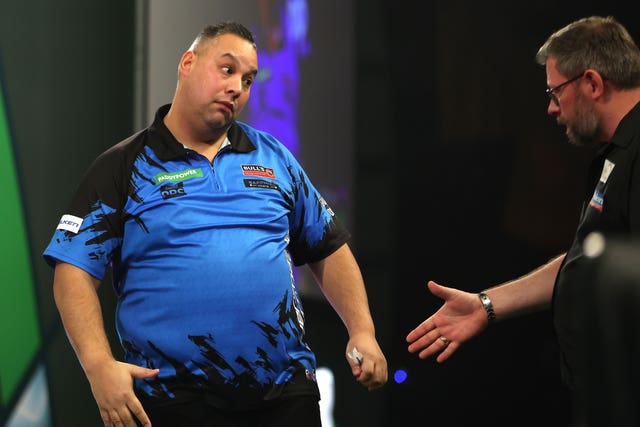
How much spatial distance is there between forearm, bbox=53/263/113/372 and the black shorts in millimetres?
199

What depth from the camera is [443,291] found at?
2.23 metres

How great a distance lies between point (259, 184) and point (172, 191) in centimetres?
22

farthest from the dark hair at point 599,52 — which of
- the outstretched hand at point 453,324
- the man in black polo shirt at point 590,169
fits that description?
the outstretched hand at point 453,324

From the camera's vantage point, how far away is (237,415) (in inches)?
74.5

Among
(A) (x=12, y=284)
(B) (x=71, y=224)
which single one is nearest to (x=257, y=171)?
(B) (x=71, y=224)

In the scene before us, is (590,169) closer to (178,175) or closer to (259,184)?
(259,184)

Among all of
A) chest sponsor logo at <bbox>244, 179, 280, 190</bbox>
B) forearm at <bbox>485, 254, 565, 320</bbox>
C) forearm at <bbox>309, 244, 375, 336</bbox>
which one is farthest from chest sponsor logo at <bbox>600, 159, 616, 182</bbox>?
chest sponsor logo at <bbox>244, 179, 280, 190</bbox>

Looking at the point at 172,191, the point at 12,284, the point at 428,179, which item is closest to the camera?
the point at 172,191

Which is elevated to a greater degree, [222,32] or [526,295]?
[222,32]

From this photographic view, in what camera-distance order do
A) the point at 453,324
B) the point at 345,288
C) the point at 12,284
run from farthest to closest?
the point at 12,284, the point at 453,324, the point at 345,288

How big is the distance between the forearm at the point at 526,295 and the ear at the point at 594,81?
1.59ft

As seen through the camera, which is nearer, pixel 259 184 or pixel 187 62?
pixel 259 184

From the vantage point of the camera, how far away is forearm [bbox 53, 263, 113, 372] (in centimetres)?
181

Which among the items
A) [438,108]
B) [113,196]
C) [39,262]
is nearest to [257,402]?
[113,196]
